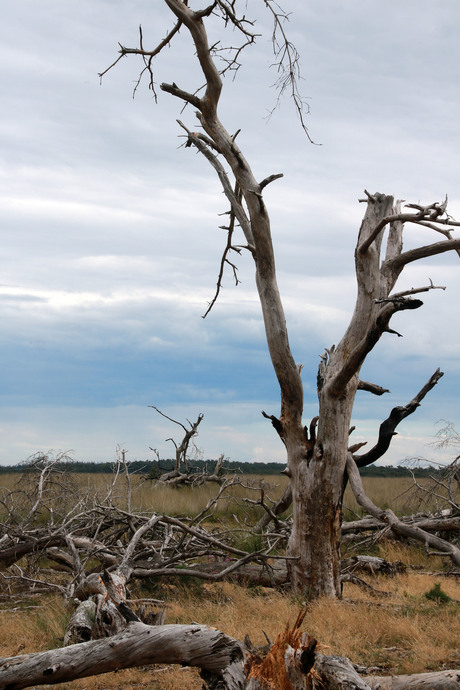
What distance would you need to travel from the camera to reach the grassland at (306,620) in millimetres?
5871

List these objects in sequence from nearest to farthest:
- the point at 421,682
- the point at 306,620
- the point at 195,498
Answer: the point at 421,682 → the point at 306,620 → the point at 195,498

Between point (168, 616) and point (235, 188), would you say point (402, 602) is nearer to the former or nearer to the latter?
point (168, 616)

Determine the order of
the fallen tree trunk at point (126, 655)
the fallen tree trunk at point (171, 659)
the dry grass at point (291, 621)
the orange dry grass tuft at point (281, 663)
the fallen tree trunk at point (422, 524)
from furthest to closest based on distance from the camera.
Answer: the fallen tree trunk at point (422, 524)
the dry grass at point (291, 621)
the fallen tree trunk at point (126, 655)
the fallen tree trunk at point (171, 659)
the orange dry grass tuft at point (281, 663)

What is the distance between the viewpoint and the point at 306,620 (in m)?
7.20

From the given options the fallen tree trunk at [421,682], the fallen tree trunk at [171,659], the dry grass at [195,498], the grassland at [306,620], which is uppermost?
the dry grass at [195,498]

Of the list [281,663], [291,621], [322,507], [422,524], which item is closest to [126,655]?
[281,663]

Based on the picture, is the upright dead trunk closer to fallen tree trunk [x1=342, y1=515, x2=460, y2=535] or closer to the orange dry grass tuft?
fallen tree trunk [x1=342, y1=515, x2=460, y2=535]

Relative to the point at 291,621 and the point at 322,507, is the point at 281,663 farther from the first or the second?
the point at 322,507

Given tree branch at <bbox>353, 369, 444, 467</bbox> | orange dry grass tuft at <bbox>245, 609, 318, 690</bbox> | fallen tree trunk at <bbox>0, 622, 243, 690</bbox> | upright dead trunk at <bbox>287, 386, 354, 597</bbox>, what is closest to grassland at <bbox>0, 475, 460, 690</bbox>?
upright dead trunk at <bbox>287, 386, 354, 597</bbox>

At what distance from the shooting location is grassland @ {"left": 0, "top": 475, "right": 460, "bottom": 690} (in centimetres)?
587

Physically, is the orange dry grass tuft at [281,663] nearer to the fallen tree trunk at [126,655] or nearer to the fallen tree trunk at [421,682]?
the fallen tree trunk at [126,655]

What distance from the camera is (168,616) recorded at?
7.54m

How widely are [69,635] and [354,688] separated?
3025mm

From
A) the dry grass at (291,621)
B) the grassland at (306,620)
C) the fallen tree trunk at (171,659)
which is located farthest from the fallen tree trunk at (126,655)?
the dry grass at (291,621)
